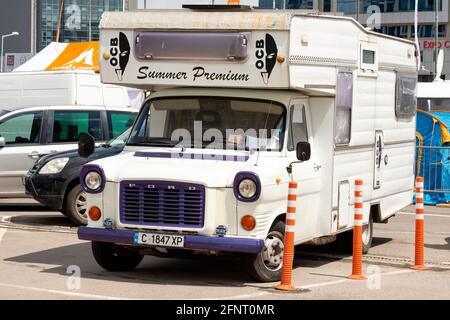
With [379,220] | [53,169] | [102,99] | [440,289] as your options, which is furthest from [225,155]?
[102,99]

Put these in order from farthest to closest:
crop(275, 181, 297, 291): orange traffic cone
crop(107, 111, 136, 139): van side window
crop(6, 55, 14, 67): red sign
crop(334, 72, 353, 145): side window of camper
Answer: crop(6, 55, 14, 67): red sign < crop(107, 111, 136, 139): van side window < crop(334, 72, 353, 145): side window of camper < crop(275, 181, 297, 291): orange traffic cone

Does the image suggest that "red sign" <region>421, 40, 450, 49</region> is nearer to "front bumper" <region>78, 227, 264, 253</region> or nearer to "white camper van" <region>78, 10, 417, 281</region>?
"white camper van" <region>78, 10, 417, 281</region>

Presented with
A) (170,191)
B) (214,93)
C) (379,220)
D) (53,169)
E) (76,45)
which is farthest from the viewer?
(76,45)

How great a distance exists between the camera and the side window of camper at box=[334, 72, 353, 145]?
39.7 feet

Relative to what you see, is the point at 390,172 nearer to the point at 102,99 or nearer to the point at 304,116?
the point at 304,116

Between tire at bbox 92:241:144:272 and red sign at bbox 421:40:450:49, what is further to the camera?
red sign at bbox 421:40:450:49

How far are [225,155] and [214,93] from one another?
88cm

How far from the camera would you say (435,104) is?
3881cm

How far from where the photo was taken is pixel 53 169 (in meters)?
16.1

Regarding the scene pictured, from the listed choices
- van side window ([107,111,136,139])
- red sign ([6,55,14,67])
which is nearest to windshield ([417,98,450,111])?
van side window ([107,111,136,139])

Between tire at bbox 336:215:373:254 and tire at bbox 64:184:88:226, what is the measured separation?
439cm

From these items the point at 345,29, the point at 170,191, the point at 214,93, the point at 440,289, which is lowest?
the point at 440,289

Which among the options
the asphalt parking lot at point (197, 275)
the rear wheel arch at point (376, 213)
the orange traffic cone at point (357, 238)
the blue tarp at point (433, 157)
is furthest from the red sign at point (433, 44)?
the orange traffic cone at point (357, 238)

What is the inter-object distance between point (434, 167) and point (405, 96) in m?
8.15
